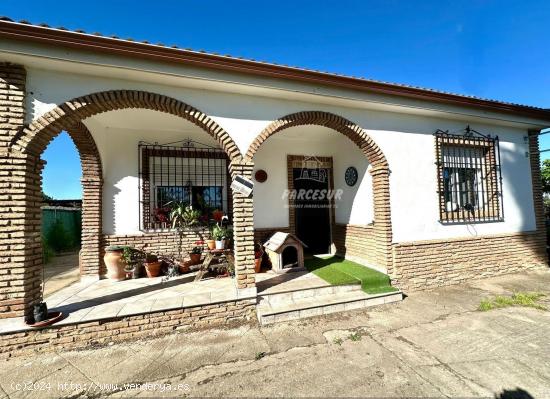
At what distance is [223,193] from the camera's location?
6133mm

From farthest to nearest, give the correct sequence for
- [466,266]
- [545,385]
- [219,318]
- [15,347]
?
[466,266] → [219,318] → [15,347] → [545,385]

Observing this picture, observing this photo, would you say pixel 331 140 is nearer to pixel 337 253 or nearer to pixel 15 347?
pixel 337 253

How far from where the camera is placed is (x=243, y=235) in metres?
3.79

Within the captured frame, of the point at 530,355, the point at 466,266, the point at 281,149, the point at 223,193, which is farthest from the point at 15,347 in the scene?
the point at 466,266

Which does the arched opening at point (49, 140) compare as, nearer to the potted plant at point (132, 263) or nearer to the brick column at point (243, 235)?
the brick column at point (243, 235)

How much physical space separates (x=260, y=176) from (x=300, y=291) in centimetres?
313

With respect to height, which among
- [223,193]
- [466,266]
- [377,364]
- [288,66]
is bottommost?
[377,364]

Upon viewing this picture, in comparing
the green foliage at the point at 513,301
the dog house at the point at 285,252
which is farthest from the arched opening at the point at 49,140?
the green foliage at the point at 513,301

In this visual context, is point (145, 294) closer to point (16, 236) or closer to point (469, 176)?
point (16, 236)

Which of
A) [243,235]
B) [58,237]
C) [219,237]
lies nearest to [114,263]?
[219,237]

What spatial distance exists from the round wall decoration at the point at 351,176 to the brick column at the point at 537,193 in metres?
4.56

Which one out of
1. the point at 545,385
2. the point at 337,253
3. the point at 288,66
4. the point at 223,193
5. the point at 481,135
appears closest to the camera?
the point at 545,385

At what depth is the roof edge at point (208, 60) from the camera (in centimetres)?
290

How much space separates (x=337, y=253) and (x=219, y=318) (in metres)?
4.03
